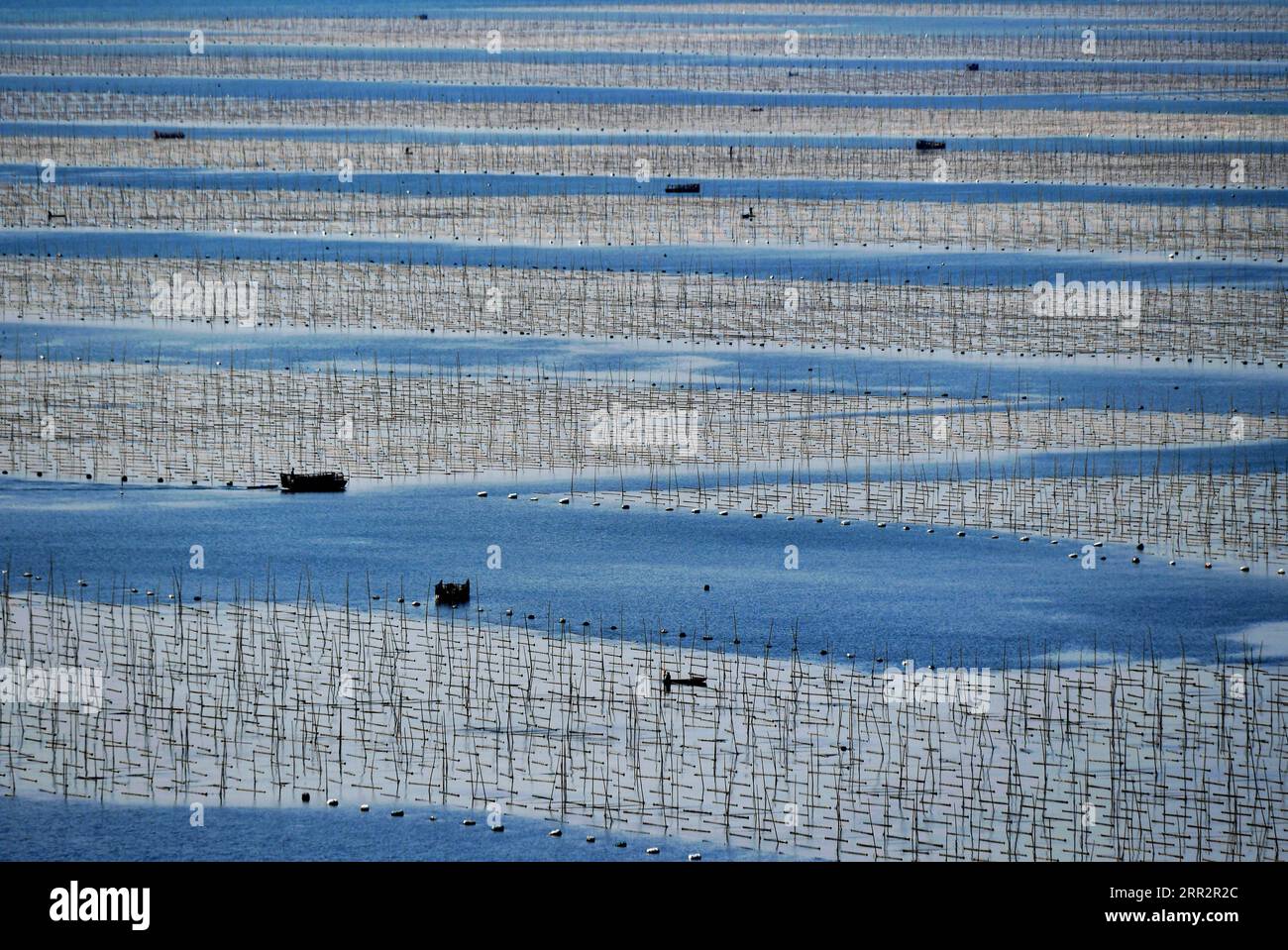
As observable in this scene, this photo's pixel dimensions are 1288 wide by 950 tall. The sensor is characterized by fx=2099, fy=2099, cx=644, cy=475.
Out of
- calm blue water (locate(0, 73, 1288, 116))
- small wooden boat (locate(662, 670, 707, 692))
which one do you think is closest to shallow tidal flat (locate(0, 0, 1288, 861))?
small wooden boat (locate(662, 670, 707, 692))

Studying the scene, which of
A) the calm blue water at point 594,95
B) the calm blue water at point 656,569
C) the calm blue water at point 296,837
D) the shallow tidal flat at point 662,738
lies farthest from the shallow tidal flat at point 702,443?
the calm blue water at point 594,95

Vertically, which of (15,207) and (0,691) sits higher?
(15,207)

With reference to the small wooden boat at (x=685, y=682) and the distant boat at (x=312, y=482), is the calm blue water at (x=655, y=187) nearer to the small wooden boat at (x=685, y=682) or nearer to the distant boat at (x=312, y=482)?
the distant boat at (x=312, y=482)

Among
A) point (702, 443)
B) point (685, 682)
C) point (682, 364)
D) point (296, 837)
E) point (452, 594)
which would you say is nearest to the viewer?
point (296, 837)

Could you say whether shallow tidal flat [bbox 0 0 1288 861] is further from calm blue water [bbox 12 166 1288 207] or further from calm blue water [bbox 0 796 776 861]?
calm blue water [bbox 12 166 1288 207]

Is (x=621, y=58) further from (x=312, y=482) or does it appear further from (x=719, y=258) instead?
(x=312, y=482)

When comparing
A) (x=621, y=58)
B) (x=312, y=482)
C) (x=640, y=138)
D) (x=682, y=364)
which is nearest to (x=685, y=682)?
(x=312, y=482)
